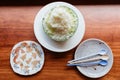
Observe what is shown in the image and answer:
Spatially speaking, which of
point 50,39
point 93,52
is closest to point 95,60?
point 93,52

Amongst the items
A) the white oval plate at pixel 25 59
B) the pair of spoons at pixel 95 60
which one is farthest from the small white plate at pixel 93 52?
the white oval plate at pixel 25 59

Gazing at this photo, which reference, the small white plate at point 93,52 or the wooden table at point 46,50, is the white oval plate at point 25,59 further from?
the small white plate at point 93,52

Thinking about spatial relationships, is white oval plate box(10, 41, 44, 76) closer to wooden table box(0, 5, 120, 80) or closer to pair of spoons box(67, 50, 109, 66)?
wooden table box(0, 5, 120, 80)

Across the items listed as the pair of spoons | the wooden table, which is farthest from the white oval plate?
the pair of spoons

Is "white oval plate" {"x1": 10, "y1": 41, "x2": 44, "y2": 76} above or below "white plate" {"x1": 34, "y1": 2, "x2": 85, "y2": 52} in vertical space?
below

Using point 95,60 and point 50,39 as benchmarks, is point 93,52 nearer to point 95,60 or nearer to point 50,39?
point 95,60

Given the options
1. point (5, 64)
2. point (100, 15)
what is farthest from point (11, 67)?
point (100, 15)
